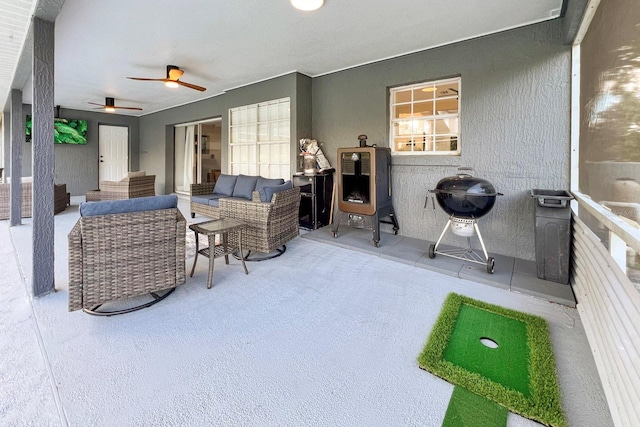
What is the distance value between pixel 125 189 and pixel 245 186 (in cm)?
289

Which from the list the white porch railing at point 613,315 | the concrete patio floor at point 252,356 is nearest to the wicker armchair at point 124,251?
the concrete patio floor at point 252,356

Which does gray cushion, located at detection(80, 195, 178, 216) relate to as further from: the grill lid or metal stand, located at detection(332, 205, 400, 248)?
the grill lid

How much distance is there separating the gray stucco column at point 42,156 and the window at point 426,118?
12.7 feet

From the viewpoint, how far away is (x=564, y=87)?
319cm

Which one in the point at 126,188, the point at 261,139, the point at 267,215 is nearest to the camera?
the point at 267,215

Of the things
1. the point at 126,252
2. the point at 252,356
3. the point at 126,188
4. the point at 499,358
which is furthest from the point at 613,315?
the point at 126,188

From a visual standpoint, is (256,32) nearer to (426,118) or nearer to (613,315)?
(426,118)

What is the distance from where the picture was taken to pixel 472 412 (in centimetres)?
141

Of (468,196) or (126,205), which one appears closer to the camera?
(126,205)

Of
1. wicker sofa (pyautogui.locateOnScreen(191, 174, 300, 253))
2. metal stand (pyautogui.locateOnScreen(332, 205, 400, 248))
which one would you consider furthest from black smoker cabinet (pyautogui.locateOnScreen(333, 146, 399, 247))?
wicker sofa (pyautogui.locateOnScreen(191, 174, 300, 253))

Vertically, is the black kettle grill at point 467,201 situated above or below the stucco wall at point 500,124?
below

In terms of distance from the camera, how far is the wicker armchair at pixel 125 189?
252 inches

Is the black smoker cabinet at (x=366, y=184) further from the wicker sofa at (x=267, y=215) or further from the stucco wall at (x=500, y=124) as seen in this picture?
the wicker sofa at (x=267, y=215)

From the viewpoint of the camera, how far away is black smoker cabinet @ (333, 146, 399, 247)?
3910mm
